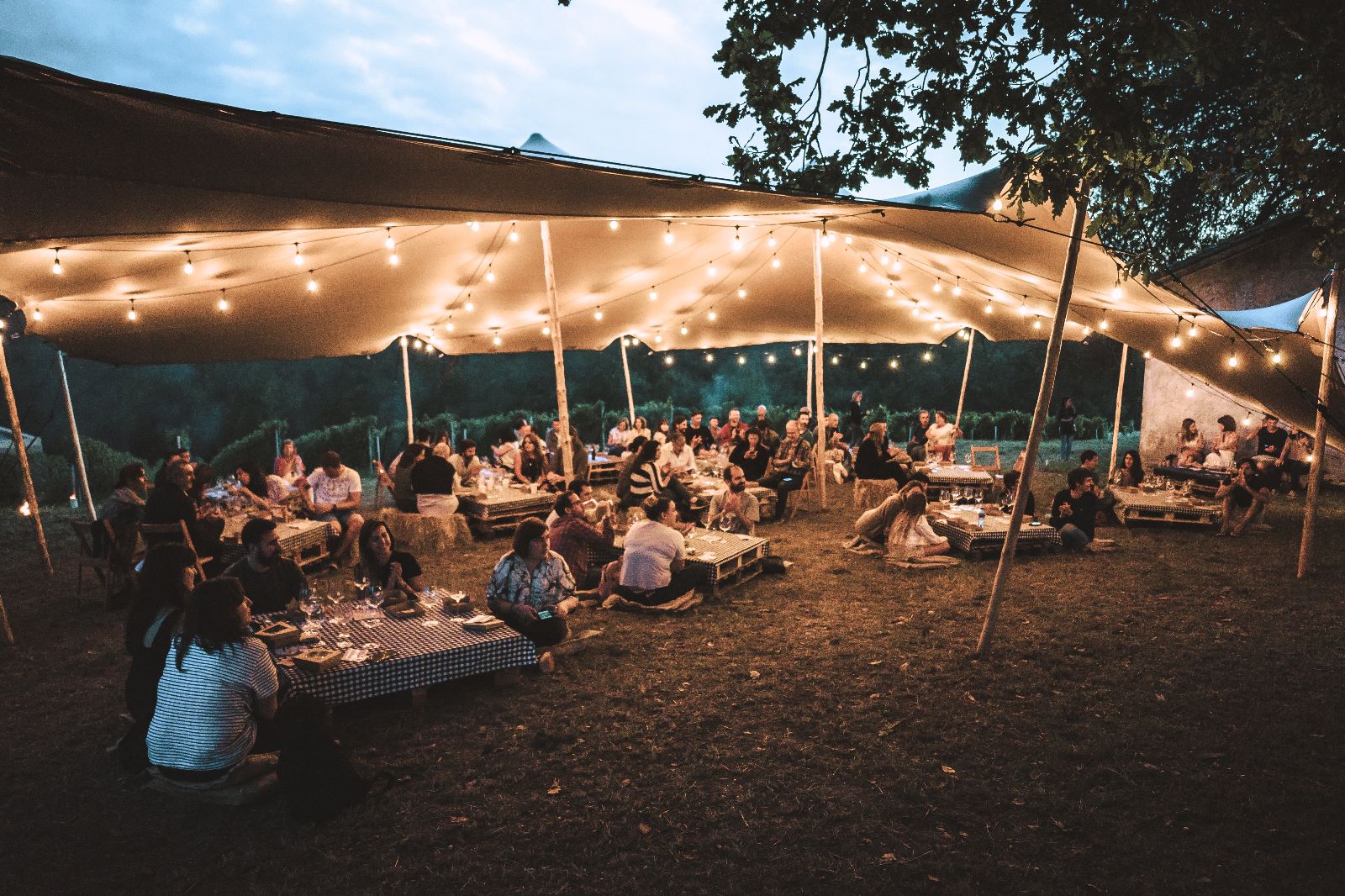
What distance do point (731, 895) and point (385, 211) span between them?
457cm

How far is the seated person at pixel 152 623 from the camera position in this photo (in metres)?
3.86

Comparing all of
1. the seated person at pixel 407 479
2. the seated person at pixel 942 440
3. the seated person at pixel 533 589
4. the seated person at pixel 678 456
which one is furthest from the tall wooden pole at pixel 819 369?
the seated person at pixel 533 589

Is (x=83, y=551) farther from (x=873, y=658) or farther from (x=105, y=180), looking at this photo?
(x=873, y=658)

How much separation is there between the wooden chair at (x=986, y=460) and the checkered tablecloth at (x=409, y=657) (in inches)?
367

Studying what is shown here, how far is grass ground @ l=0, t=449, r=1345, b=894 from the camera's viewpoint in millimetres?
3262

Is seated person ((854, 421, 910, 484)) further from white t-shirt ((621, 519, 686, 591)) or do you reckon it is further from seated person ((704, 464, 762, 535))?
white t-shirt ((621, 519, 686, 591))

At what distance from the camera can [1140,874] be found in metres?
3.19

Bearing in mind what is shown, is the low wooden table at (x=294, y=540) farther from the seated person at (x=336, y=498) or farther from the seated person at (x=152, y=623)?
the seated person at (x=152, y=623)

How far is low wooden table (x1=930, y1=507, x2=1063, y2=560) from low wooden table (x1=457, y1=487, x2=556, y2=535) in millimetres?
5026

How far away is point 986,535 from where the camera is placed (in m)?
8.23

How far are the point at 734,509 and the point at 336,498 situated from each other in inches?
177

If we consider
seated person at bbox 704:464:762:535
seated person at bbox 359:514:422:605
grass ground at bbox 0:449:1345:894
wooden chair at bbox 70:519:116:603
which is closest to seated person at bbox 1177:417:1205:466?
grass ground at bbox 0:449:1345:894

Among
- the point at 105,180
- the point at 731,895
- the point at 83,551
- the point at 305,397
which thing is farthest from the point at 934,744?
the point at 305,397

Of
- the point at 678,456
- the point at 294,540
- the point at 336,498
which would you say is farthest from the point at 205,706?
the point at 678,456
